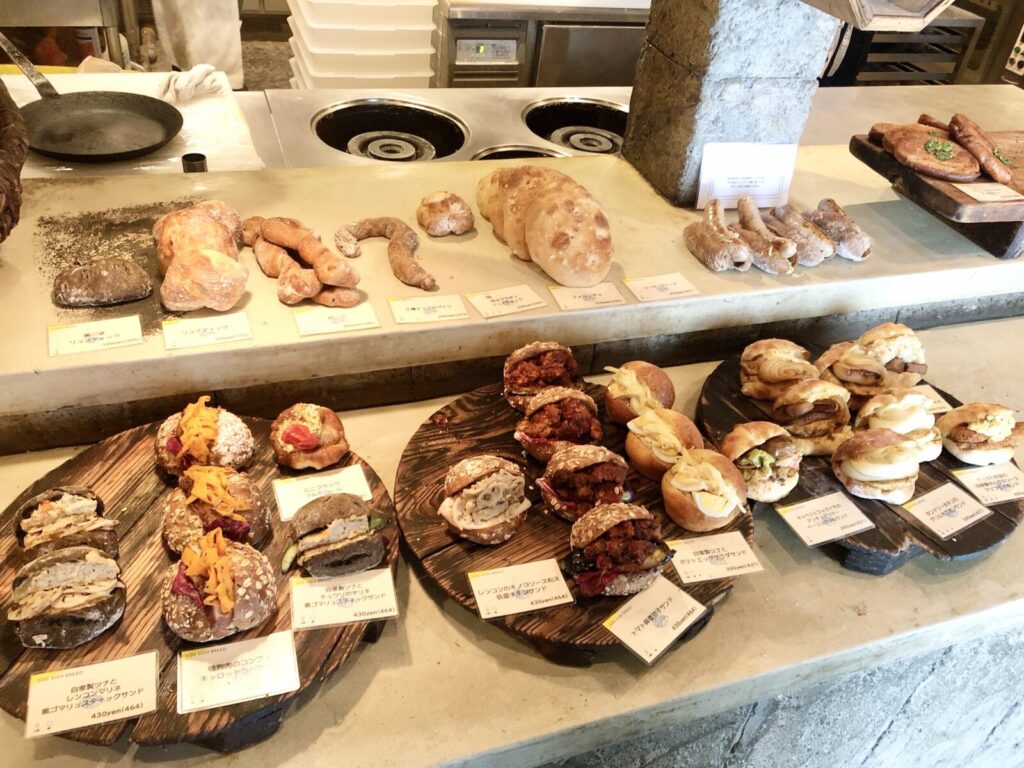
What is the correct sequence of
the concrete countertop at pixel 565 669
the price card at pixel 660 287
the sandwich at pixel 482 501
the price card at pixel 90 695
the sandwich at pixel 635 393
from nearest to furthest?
the price card at pixel 90 695, the concrete countertop at pixel 565 669, the sandwich at pixel 482 501, the sandwich at pixel 635 393, the price card at pixel 660 287

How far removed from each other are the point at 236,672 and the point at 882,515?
128 centimetres

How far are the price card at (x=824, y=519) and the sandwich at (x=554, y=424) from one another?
43cm

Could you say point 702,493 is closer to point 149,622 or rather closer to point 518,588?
point 518,588

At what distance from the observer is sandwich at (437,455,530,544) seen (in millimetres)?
1392

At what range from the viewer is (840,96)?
3195mm

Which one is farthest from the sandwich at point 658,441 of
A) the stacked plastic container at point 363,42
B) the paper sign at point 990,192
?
the stacked plastic container at point 363,42

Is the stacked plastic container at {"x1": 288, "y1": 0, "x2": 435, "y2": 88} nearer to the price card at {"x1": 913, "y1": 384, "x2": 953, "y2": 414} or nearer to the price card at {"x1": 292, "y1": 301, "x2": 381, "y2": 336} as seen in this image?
the price card at {"x1": 292, "y1": 301, "x2": 381, "y2": 336}

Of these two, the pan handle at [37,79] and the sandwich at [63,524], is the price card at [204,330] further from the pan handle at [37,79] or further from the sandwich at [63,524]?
the pan handle at [37,79]

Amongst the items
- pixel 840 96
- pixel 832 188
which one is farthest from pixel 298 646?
pixel 840 96

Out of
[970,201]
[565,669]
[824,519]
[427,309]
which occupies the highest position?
[970,201]

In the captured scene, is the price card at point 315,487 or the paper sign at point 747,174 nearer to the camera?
the price card at point 315,487

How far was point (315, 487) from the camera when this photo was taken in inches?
56.6

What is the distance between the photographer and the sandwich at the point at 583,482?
1.45 meters

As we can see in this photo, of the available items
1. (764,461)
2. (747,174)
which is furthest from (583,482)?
(747,174)
